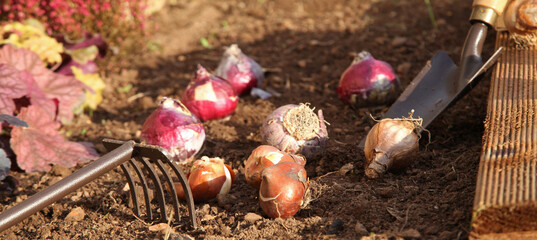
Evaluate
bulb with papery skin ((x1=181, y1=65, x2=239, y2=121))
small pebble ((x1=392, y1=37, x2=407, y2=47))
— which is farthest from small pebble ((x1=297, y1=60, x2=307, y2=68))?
bulb with papery skin ((x1=181, y1=65, x2=239, y2=121))

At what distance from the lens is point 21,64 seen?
3.31 metres

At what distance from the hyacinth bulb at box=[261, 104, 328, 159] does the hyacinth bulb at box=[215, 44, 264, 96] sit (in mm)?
900

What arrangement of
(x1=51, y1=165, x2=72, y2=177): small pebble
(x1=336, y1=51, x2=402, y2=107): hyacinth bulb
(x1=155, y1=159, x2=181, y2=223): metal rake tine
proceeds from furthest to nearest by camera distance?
(x1=336, y1=51, x2=402, y2=107): hyacinth bulb < (x1=51, y1=165, x2=72, y2=177): small pebble < (x1=155, y1=159, x2=181, y2=223): metal rake tine

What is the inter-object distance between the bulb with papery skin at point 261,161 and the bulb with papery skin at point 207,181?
0.13m

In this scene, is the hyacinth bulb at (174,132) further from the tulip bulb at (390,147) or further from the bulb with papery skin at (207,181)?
the tulip bulb at (390,147)

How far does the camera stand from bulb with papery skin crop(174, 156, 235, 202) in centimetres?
245

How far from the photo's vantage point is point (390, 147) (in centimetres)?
245

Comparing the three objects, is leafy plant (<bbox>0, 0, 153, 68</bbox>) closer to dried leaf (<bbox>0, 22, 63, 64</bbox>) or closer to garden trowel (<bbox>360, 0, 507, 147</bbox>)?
dried leaf (<bbox>0, 22, 63, 64</bbox>)

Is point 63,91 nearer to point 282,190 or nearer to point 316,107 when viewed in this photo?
point 316,107

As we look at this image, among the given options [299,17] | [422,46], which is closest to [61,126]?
[299,17]

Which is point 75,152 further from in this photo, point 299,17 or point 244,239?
point 299,17

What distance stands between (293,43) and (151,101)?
1370 mm

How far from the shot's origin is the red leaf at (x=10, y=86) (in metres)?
2.96

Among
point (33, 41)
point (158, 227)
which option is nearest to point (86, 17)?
point (33, 41)
